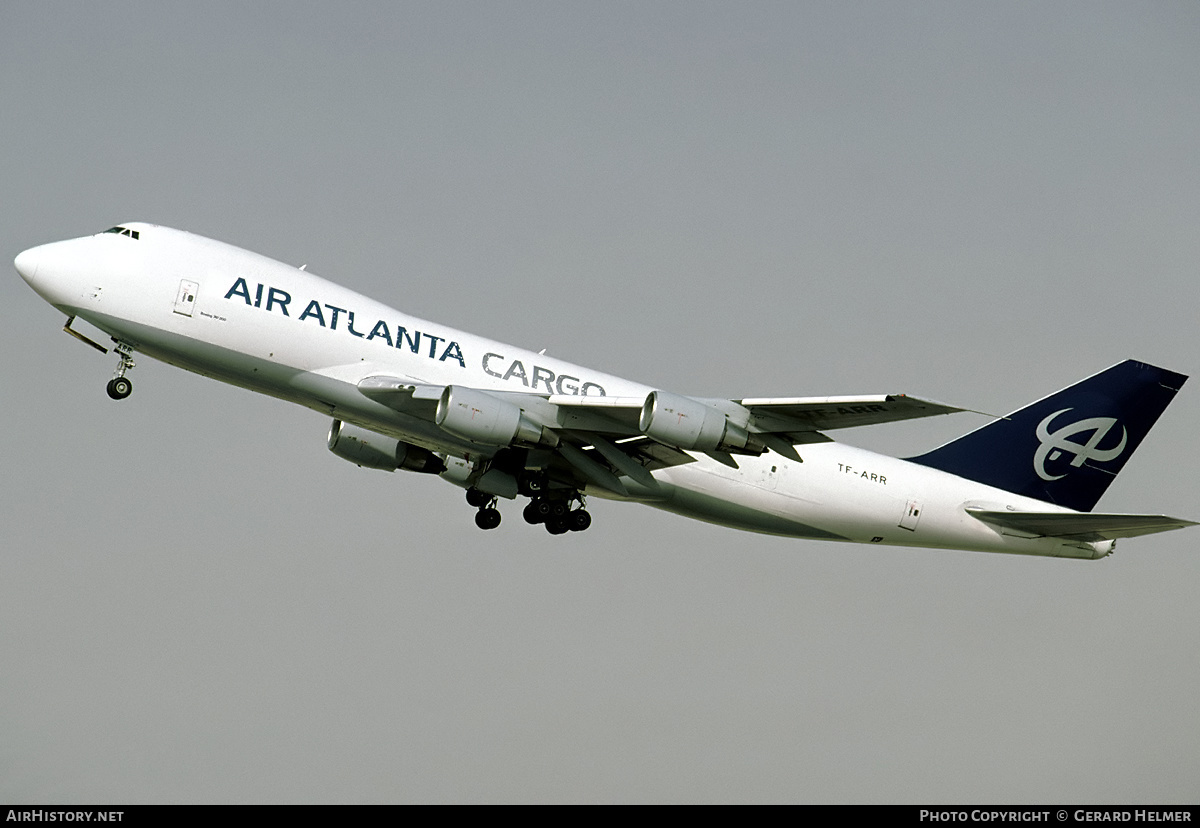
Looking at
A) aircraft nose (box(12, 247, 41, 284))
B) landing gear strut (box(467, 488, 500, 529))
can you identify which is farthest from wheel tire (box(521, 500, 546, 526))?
aircraft nose (box(12, 247, 41, 284))

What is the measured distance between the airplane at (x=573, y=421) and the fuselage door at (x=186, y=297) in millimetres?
39

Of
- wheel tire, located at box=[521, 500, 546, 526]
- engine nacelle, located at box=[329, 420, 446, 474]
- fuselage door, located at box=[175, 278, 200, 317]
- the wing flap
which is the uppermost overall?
fuselage door, located at box=[175, 278, 200, 317]

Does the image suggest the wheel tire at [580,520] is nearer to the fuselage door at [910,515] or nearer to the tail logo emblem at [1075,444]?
the fuselage door at [910,515]

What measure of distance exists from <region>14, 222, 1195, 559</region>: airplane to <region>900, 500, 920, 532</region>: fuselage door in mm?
59

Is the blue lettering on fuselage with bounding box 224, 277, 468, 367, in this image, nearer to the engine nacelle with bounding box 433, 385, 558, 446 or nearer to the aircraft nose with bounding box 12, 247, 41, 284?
the engine nacelle with bounding box 433, 385, 558, 446

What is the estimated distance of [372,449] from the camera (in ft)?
119

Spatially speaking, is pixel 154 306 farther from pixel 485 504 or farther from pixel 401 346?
pixel 485 504

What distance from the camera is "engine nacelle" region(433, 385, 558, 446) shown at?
96.6 feet

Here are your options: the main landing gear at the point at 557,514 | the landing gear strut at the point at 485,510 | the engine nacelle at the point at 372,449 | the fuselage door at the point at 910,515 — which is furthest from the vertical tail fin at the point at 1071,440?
the engine nacelle at the point at 372,449

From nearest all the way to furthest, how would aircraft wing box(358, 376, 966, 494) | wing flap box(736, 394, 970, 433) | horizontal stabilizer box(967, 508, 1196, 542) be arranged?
wing flap box(736, 394, 970, 433) < aircraft wing box(358, 376, 966, 494) < horizontal stabilizer box(967, 508, 1196, 542)

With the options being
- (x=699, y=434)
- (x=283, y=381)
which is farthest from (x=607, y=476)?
(x=283, y=381)

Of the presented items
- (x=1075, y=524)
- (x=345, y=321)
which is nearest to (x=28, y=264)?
(x=345, y=321)

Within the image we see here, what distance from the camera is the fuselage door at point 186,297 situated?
98.7 feet

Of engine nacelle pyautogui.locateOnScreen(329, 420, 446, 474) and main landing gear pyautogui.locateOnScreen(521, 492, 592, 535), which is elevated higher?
engine nacelle pyautogui.locateOnScreen(329, 420, 446, 474)
